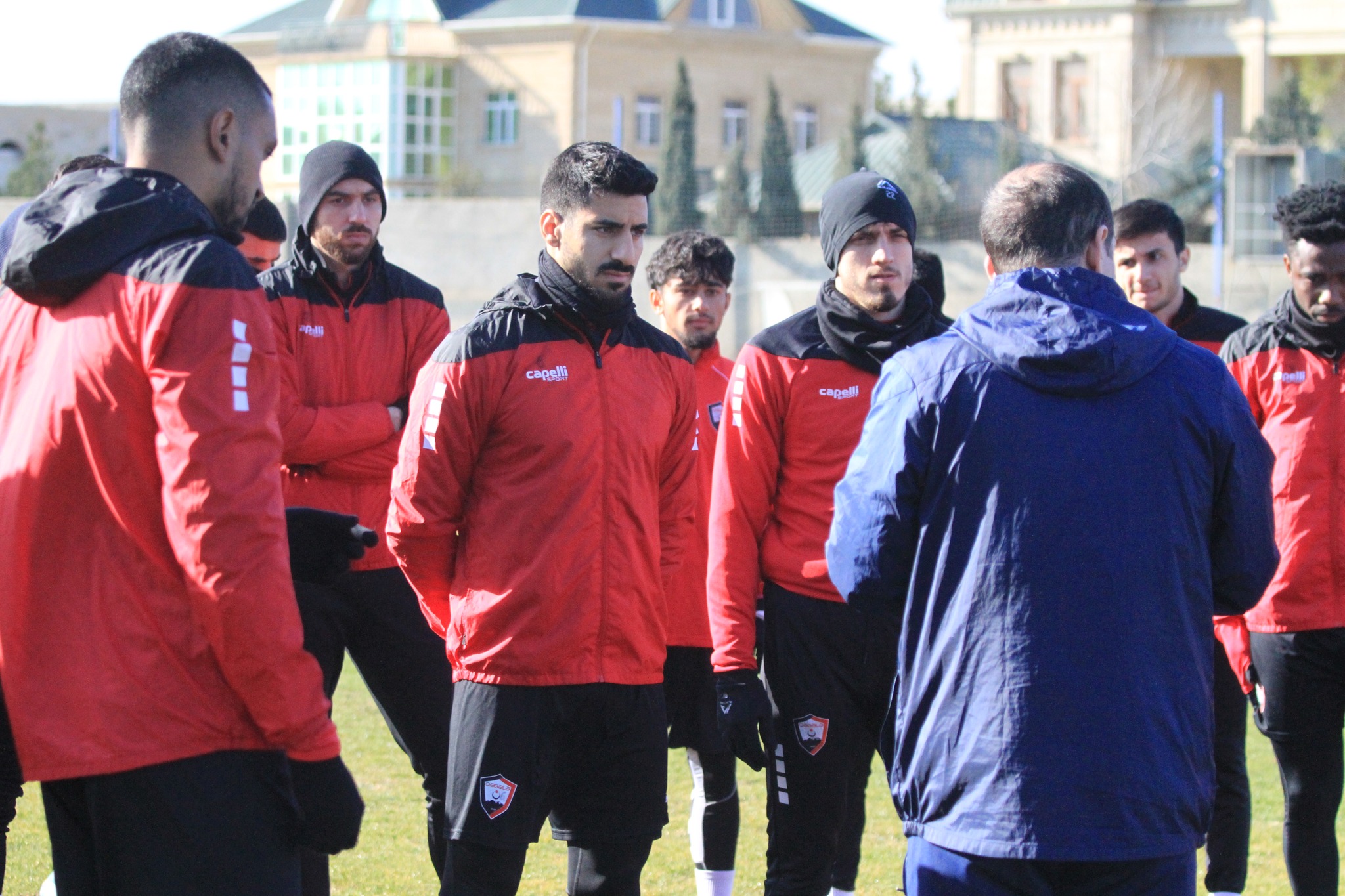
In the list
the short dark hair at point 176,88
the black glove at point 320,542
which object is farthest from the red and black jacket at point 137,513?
the black glove at point 320,542

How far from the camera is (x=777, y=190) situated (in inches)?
1220

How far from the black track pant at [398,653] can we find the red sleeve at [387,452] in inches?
12.9

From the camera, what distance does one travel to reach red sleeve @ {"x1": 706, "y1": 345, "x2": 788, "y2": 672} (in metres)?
4.26

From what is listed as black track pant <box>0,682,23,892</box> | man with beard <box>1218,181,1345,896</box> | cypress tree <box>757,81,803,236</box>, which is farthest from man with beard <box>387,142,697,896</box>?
cypress tree <box>757,81,803,236</box>

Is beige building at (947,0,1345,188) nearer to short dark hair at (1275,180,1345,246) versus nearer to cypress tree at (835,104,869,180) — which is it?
cypress tree at (835,104,869,180)

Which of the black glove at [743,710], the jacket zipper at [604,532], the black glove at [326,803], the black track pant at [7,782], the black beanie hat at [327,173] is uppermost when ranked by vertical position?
the black beanie hat at [327,173]

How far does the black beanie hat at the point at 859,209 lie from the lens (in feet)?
14.3

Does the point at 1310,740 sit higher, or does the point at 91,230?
the point at 91,230

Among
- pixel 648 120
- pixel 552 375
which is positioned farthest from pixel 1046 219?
pixel 648 120

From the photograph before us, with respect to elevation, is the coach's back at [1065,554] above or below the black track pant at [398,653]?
above

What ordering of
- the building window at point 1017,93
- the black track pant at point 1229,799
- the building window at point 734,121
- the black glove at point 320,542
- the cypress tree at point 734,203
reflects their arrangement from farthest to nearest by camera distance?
the building window at point 734,121, the building window at point 1017,93, the cypress tree at point 734,203, the black track pant at point 1229,799, the black glove at point 320,542

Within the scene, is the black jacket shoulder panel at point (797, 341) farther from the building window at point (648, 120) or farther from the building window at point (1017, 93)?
the building window at point (1017, 93)

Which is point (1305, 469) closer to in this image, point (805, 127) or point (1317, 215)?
point (1317, 215)

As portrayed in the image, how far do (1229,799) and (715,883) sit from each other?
5.66ft
